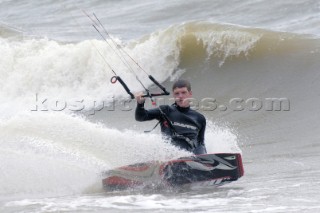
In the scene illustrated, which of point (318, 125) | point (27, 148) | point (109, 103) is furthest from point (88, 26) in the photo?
point (27, 148)

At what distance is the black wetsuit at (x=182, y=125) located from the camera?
9.67 metres

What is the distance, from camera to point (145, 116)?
31.3 ft

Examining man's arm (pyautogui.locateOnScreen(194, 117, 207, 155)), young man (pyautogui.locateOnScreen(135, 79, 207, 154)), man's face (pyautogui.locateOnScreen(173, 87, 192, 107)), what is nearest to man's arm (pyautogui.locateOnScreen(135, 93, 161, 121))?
young man (pyautogui.locateOnScreen(135, 79, 207, 154))

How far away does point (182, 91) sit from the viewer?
9625mm

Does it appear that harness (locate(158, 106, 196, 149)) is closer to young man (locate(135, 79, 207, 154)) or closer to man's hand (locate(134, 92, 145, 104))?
young man (locate(135, 79, 207, 154))

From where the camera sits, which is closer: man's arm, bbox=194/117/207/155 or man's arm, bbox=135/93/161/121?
man's arm, bbox=135/93/161/121

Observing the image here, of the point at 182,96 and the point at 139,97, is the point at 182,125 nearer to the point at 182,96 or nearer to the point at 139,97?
the point at 182,96

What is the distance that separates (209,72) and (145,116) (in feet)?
27.9

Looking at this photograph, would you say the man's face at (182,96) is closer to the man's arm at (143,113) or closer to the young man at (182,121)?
the young man at (182,121)

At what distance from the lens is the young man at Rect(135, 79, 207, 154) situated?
9.64 meters

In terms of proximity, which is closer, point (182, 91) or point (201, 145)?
point (182, 91)

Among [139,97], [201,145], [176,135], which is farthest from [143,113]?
[201,145]

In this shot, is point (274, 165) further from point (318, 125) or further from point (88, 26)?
point (88, 26)

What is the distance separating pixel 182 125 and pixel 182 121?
5 cm
